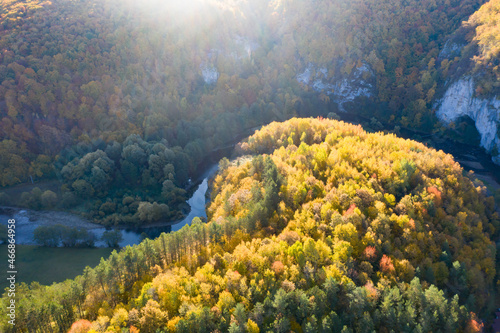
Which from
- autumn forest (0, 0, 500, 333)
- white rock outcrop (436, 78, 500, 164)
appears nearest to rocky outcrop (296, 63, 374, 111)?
autumn forest (0, 0, 500, 333)

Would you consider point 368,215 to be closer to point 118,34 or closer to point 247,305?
point 247,305

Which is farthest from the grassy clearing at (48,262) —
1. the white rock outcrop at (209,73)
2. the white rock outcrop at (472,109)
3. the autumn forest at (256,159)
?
the white rock outcrop at (472,109)

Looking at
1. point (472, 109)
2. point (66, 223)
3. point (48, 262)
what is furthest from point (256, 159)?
point (472, 109)

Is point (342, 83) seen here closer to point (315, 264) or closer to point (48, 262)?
point (315, 264)

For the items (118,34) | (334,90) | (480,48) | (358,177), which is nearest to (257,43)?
(334,90)

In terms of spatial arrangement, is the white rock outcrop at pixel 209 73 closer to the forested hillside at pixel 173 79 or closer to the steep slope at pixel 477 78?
the forested hillside at pixel 173 79
